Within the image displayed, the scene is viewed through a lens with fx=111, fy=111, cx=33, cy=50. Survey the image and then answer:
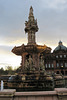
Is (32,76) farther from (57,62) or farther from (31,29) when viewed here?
(57,62)

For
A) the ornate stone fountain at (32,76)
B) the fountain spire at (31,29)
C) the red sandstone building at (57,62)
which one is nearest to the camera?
the ornate stone fountain at (32,76)

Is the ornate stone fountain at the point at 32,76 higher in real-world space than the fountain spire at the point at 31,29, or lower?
lower

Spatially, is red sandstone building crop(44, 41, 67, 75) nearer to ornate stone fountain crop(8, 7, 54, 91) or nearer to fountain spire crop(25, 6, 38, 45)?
fountain spire crop(25, 6, 38, 45)

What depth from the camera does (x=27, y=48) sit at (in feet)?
52.1

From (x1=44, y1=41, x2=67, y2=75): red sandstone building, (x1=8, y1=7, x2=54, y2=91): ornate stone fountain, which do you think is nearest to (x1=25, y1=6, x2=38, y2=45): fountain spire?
(x1=8, y1=7, x2=54, y2=91): ornate stone fountain

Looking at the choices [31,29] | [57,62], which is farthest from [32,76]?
[57,62]

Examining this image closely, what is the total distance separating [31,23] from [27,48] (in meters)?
5.95

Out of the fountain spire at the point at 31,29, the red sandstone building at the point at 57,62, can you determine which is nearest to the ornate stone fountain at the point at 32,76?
the fountain spire at the point at 31,29

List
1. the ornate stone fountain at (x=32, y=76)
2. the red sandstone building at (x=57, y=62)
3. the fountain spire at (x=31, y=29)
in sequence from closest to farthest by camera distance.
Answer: the ornate stone fountain at (x=32, y=76) < the fountain spire at (x=31, y=29) < the red sandstone building at (x=57, y=62)

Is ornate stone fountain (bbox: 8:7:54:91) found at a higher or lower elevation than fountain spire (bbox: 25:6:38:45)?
lower

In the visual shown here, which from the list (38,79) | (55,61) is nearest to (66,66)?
(55,61)

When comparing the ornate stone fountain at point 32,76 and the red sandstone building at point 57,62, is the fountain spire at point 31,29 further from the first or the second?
the red sandstone building at point 57,62

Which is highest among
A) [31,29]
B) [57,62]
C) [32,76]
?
[31,29]

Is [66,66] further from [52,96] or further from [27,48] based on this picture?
[52,96]
